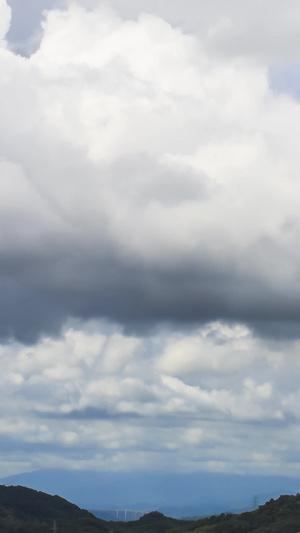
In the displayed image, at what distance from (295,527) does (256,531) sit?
10702 mm

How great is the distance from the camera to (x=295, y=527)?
19238 centimetres

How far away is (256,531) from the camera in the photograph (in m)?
196
